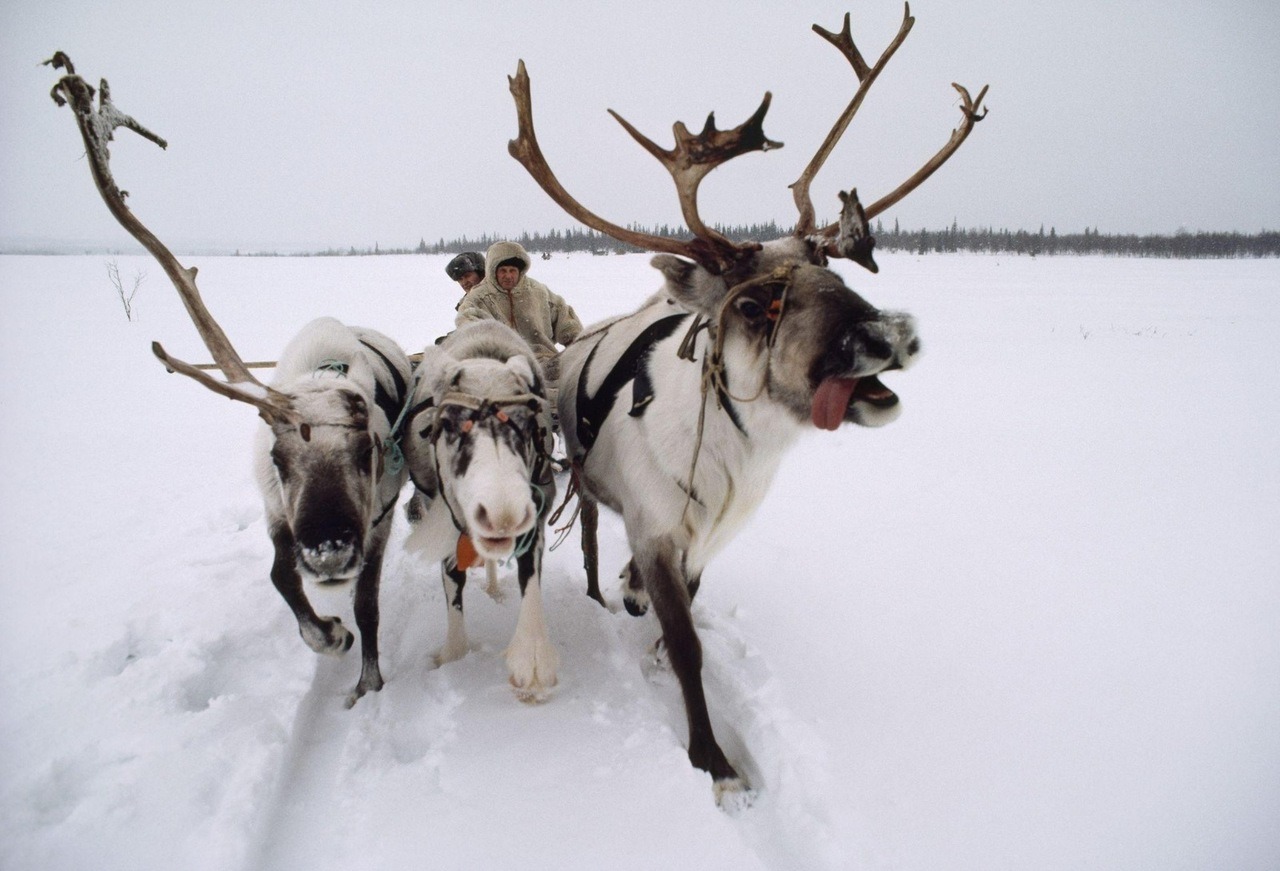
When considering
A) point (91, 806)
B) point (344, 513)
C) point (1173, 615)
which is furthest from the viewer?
point (1173, 615)

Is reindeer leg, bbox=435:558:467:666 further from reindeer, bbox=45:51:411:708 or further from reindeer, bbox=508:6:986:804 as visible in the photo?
reindeer, bbox=508:6:986:804

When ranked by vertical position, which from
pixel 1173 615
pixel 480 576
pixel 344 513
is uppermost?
pixel 344 513

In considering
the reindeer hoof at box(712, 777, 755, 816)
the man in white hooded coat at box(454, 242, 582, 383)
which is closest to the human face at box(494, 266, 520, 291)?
the man in white hooded coat at box(454, 242, 582, 383)

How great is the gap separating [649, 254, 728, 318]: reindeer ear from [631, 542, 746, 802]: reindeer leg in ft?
3.68

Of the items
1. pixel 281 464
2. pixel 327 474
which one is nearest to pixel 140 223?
pixel 281 464

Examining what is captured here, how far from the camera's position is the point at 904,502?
5.34 metres

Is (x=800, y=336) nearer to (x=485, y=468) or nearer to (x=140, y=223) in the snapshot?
(x=485, y=468)

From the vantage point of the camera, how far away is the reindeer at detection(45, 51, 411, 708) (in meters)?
2.41

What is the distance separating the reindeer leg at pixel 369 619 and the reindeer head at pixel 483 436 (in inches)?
17.9

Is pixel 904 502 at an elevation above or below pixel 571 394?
below

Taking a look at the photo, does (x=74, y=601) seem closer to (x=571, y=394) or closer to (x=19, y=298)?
(x=571, y=394)

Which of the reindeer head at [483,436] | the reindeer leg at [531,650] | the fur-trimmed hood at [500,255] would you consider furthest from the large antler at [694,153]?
the fur-trimmed hood at [500,255]

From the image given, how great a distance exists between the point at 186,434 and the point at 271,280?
2985 cm

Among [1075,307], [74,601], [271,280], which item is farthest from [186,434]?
[271,280]
